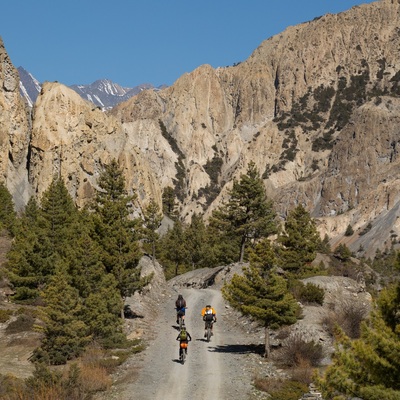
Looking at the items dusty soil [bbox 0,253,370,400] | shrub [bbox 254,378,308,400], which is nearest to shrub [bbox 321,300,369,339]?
dusty soil [bbox 0,253,370,400]

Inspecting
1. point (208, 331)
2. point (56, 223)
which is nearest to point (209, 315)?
point (208, 331)

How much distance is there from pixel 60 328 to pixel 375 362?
15.7m

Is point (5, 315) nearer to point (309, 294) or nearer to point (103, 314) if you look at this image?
point (103, 314)

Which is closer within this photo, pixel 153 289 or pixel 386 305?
pixel 386 305

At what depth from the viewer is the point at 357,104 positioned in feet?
602

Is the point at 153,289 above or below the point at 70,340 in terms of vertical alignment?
above

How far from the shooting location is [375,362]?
37.0 ft

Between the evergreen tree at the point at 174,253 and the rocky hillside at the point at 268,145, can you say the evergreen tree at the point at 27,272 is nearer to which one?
the evergreen tree at the point at 174,253

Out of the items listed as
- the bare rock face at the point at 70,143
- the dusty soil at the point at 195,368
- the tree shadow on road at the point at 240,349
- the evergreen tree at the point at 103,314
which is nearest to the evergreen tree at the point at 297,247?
the dusty soil at the point at 195,368

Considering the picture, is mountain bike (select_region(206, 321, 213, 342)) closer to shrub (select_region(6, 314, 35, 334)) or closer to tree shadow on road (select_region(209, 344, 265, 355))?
tree shadow on road (select_region(209, 344, 265, 355))

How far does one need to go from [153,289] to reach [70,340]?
1849cm

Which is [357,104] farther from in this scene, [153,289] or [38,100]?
[153,289]

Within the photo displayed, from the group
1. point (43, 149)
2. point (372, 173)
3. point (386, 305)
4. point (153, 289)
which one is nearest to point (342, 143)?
point (372, 173)

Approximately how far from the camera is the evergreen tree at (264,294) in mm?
22375
